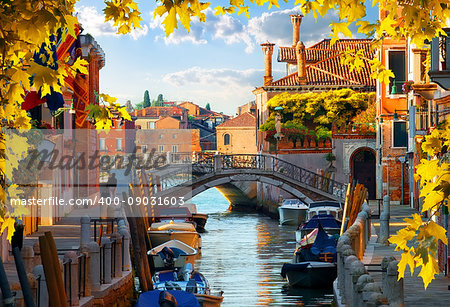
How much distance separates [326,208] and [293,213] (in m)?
4.51

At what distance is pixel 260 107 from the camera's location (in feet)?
147

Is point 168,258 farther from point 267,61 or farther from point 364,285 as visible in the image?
point 267,61

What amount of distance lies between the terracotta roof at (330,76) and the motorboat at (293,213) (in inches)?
360

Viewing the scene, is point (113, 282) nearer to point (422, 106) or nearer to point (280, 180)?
point (422, 106)

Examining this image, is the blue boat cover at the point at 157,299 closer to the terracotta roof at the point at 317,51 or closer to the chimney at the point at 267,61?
the chimney at the point at 267,61

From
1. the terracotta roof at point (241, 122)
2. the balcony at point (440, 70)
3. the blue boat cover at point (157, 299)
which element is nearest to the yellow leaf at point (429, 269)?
the balcony at point (440, 70)

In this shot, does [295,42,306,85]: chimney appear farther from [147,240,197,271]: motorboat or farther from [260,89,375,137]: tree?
[147,240,197,271]: motorboat

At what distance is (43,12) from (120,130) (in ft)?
234

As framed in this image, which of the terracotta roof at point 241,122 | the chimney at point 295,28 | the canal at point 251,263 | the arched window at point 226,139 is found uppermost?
the chimney at point 295,28

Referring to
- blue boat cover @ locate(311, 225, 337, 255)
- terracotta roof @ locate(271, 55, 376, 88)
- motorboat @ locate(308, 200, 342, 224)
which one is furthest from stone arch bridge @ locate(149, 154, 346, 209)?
blue boat cover @ locate(311, 225, 337, 255)

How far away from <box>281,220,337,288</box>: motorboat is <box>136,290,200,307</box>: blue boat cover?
7.03 meters

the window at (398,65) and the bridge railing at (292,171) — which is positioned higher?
the window at (398,65)

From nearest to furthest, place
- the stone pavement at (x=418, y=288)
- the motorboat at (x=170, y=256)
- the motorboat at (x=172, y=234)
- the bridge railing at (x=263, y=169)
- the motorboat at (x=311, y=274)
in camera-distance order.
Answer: the stone pavement at (x=418, y=288) < the motorboat at (x=311, y=274) < the motorboat at (x=170, y=256) < the motorboat at (x=172, y=234) < the bridge railing at (x=263, y=169)

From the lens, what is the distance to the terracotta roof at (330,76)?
137 ft
